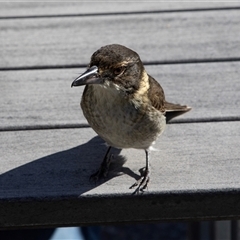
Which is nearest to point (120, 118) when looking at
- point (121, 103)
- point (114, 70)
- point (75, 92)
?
point (121, 103)

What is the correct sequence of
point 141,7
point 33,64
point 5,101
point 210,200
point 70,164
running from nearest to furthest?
point 210,200 < point 70,164 < point 5,101 < point 33,64 < point 141,7

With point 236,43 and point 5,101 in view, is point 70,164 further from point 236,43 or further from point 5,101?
point 236,43

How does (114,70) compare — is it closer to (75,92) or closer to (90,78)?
(90,78)

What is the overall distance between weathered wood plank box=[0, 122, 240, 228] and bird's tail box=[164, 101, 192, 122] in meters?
0.08

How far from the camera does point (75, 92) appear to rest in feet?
8.93

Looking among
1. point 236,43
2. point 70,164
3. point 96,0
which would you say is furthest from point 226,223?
point 70,164

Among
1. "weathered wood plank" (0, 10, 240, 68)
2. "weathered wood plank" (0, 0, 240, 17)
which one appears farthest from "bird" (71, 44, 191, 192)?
"weathered wood plank" (0, 0, 240, 17)

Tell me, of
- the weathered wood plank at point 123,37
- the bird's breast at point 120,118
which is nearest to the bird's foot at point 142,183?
the bird's breast at point 120,118

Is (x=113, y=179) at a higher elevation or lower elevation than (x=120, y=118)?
lower

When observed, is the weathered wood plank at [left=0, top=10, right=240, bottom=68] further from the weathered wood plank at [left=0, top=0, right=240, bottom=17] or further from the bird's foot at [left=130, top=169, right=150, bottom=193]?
the bird's foot at [left=130, top=169, right=150, bottom=193]

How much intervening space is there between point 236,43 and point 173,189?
1165mm

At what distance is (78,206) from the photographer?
1998 millimetres

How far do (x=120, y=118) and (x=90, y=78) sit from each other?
0.21 metres

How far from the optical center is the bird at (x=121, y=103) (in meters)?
2.34
